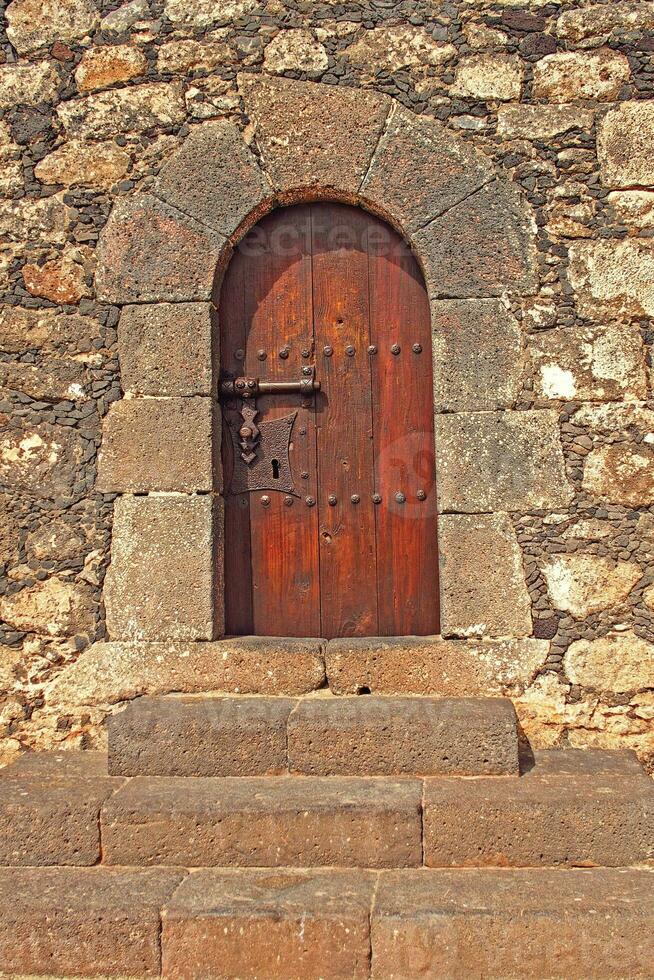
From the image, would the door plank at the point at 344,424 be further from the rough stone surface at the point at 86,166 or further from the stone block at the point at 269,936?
the stone block at the point at 269,936

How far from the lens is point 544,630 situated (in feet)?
11.1

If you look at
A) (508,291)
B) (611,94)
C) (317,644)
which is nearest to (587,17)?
(611,94)

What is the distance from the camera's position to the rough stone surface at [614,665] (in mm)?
3354

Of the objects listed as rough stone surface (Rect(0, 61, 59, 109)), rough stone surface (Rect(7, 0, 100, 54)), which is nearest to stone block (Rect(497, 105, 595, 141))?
rough stone surface (Rect(7, 0, 100, 54))

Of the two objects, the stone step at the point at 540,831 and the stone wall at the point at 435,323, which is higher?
the stone wall at the point at 435,323

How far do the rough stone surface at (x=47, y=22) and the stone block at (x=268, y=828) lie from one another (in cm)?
315

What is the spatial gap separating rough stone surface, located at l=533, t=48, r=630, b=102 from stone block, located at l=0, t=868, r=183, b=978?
3.35 m

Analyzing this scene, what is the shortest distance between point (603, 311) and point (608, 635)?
1296 millimetres

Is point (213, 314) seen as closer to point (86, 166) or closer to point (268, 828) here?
point (86, 166)

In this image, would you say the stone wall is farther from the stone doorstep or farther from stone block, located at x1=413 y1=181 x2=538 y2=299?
the stone doorstep

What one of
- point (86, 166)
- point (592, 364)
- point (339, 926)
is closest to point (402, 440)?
point (592, 364)

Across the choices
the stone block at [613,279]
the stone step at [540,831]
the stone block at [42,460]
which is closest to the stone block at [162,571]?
the stone block at [42,460]

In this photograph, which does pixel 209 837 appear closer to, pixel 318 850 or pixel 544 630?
pixel 318 850

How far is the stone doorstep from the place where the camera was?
2.52 m
